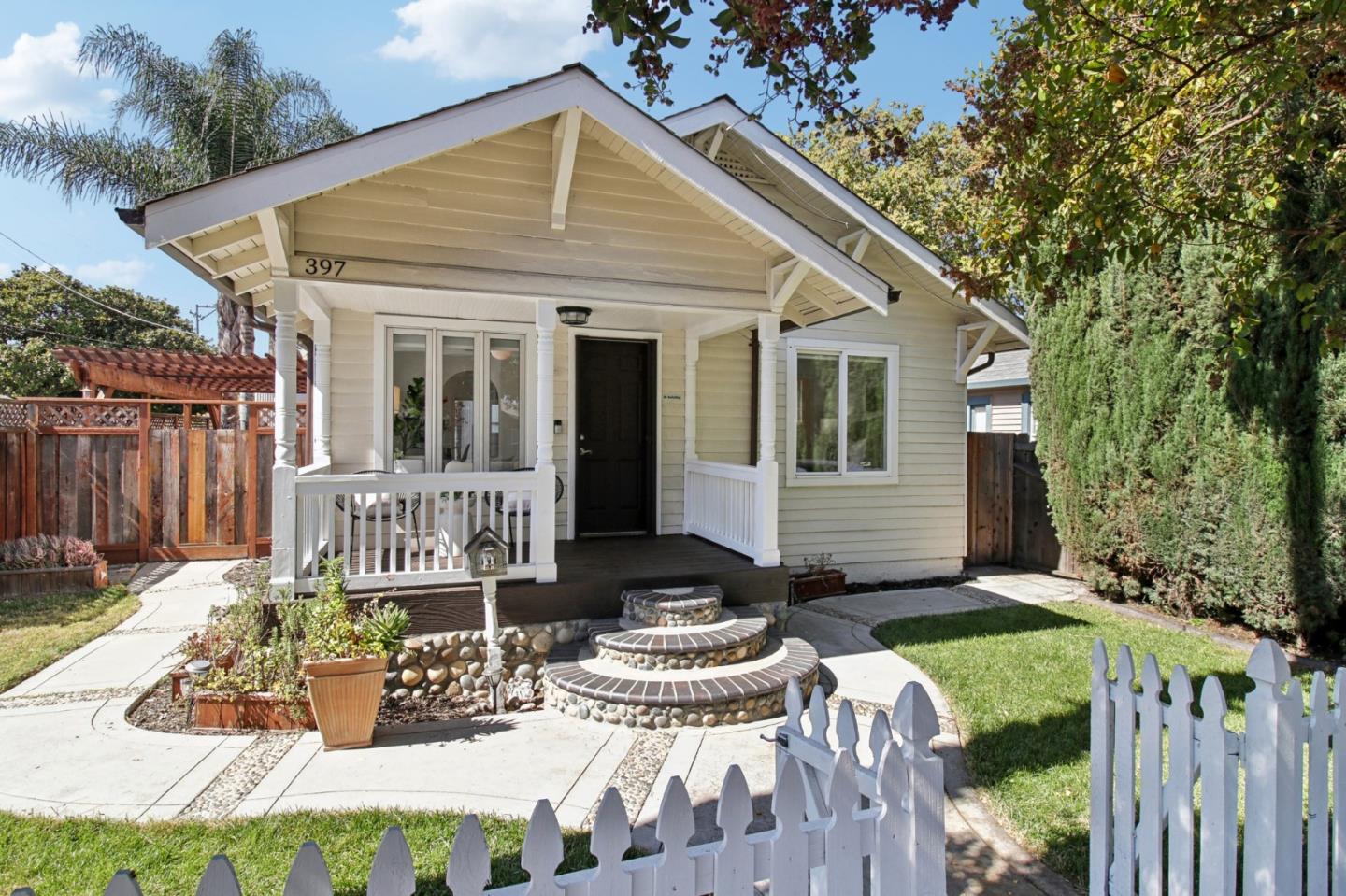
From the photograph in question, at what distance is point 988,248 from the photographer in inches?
163

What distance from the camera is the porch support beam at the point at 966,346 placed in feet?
28.5

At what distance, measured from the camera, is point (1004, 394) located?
1691 centimetres

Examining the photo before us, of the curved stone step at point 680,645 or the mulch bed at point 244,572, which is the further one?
the mulch bed at point 244,572

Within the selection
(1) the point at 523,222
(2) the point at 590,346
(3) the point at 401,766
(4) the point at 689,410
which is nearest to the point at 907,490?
(4) the point at 689,410

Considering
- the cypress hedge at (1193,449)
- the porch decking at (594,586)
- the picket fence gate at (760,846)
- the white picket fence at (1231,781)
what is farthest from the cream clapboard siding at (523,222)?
the white picket fence at (1231,781)

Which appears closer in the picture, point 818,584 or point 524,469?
point 524,469

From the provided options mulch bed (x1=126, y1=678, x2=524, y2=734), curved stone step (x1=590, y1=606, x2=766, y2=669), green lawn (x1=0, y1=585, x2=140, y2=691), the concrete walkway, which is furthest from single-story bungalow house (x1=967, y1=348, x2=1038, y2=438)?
green lawn (x1=0, y1=585, x2=140, y2=691)

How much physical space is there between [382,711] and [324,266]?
3085mm

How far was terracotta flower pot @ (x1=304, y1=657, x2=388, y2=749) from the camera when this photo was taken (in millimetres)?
4059

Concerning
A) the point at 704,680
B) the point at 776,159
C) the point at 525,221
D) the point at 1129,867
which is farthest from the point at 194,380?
the point at 1129,867

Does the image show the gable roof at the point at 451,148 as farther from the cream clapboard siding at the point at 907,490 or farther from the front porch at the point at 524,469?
the cream clapboard siding at the point at 907,490

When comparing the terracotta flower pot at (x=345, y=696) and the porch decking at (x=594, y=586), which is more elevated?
the porch decking at (x=594, y=586)

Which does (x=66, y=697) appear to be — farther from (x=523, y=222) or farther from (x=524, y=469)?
(x=523, y=222)

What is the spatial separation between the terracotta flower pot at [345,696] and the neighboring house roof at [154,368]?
603 cm
